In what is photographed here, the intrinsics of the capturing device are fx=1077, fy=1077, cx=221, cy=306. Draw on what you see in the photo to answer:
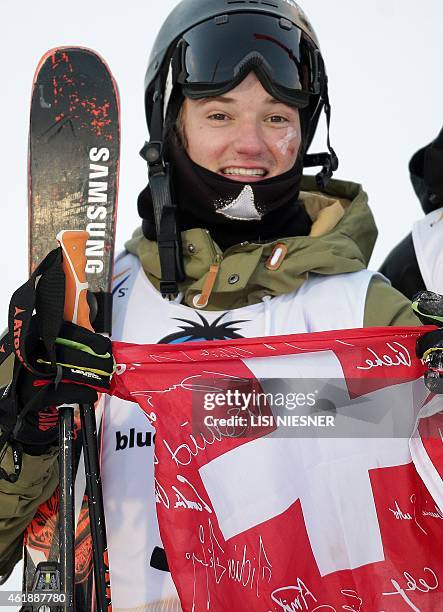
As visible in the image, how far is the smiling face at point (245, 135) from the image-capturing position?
3.16 metres

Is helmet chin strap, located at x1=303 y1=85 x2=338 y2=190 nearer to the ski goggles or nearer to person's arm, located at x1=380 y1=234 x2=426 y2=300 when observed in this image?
the ski goggles

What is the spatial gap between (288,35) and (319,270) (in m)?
0.81

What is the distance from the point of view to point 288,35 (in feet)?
Answer: 11.1

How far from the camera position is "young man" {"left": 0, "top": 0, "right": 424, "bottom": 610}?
290cm

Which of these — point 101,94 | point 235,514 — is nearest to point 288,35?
point 101,94

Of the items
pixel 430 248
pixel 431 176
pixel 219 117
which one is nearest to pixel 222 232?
pixel 219 117

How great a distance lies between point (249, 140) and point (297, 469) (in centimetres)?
103

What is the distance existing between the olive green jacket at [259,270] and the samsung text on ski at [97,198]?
4.7 inches

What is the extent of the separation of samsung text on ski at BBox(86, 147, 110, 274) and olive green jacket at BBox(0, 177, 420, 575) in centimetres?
12

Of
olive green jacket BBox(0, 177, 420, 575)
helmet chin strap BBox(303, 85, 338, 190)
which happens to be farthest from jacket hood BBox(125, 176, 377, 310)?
helmet chin strap BBox(303, 85, 338, 190)

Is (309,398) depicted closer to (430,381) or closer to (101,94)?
(430,381)
